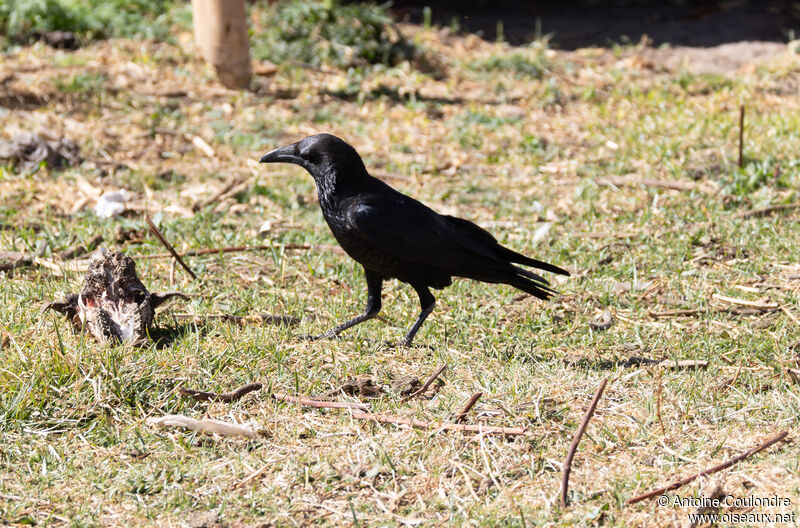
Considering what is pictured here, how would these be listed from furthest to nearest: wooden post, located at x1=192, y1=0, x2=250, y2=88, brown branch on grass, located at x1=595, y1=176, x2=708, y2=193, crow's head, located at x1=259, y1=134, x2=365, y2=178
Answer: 1. wooden post, located at x1=192, y1=0, x2=250, y2=88
2. brown branch on grass, located at x1=595, y1=176, x2=708, y2=193
3. crow's head, located at x1=259, y1=134, x2=365, y2=178

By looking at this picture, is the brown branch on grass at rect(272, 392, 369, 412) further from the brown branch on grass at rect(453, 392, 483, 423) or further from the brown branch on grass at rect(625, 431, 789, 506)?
the brown branch on grass at rect(625, 431, 789, 506)

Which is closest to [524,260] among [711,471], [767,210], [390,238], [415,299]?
[390,238]

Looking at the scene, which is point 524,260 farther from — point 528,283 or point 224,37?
point 224,37

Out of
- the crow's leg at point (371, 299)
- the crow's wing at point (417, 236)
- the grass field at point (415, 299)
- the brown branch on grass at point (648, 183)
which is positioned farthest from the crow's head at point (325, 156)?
the brown branch on grass at point (648, 183)

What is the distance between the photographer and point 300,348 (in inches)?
159

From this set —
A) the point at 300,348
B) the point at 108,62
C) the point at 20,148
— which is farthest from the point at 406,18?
the point at 300,348

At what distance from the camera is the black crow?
159 inches

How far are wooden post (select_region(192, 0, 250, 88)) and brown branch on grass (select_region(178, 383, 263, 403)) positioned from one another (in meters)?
4.82

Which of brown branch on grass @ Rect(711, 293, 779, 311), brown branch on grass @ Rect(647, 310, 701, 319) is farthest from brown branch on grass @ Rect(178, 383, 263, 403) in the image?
brown branch on grass @ Rect(711, 293, 779, 311)

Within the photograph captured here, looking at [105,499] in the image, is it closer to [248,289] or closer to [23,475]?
[23,475]

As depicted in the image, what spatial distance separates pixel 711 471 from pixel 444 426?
0.93 metres

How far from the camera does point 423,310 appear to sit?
14.1 ft

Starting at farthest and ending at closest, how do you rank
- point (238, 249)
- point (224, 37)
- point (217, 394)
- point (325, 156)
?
point (224, 37), point (238, 249), point (325, 156), point (217, 394)

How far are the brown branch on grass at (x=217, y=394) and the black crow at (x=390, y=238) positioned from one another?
Result: 657 millimetres
